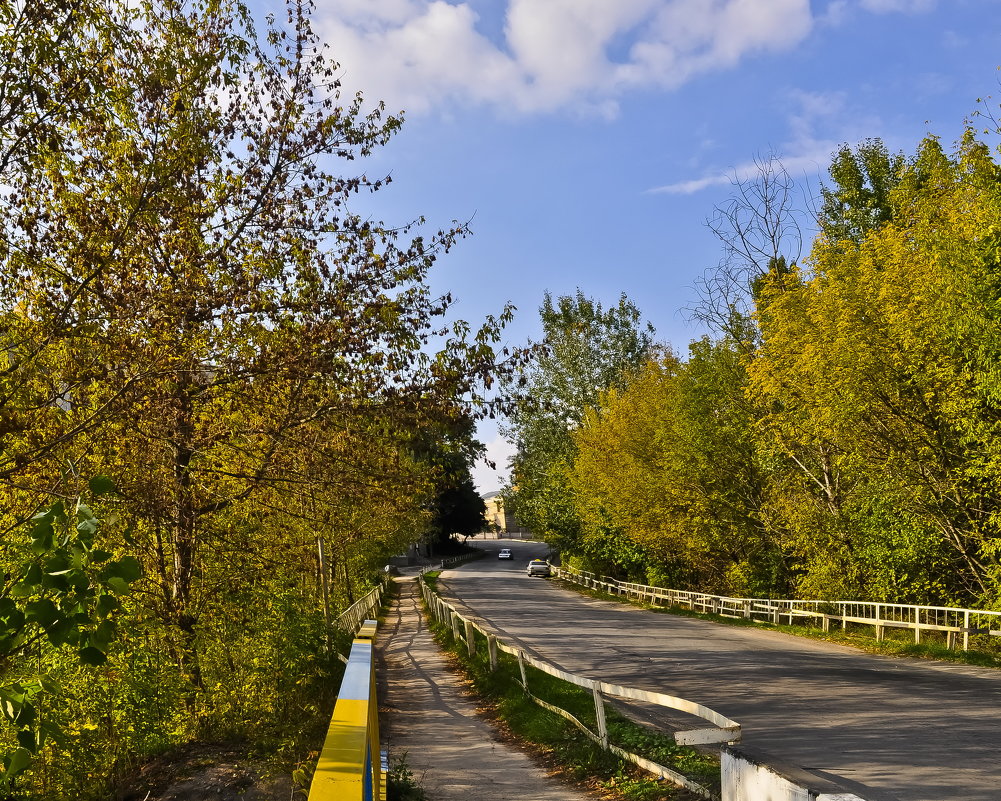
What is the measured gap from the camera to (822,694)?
486 inches

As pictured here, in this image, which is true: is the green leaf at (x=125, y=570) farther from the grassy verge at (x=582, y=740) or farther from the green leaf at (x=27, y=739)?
the grassy verge at (x=582, y=740)

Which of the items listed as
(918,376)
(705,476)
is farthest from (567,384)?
(918,376)

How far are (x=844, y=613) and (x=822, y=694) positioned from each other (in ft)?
33.9

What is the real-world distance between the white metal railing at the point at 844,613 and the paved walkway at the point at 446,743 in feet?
32.8

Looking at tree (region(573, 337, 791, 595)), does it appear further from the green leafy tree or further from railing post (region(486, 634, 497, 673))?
the green leafy tree

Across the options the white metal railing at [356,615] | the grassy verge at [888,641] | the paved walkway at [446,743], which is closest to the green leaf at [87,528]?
the paved walkway at [446,743]

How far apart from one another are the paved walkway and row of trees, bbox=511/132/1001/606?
4.43m

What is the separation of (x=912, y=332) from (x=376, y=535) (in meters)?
21.8

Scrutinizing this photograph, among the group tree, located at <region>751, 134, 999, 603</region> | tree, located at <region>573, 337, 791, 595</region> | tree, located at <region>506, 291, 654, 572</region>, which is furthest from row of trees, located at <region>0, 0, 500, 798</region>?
tree, located at <region>506, 291, 654, 572</region>

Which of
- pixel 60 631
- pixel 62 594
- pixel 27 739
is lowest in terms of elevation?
pixel 27 739

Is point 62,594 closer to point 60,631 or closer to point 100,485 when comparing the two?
point 60,631

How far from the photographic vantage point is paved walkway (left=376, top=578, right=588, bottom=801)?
8.48 metres

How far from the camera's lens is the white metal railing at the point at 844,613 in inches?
667

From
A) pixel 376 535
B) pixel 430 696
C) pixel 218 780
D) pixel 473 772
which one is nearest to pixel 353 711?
pixel 218 780
